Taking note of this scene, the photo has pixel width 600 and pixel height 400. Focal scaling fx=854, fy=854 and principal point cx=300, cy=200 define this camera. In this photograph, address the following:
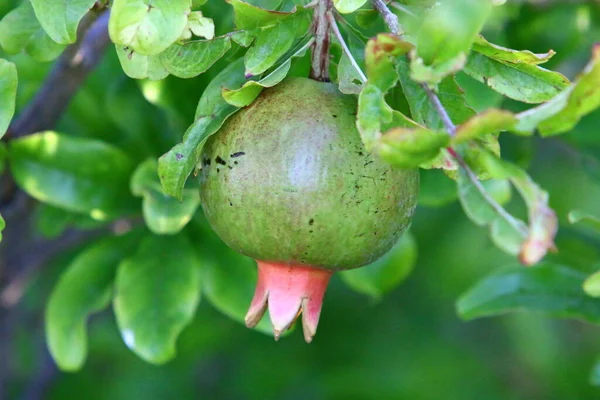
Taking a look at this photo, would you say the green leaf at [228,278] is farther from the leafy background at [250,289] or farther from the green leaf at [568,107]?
the green leaf at [568,107]

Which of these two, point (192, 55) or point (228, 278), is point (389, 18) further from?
point (228, 278)

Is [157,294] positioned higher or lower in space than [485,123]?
lower

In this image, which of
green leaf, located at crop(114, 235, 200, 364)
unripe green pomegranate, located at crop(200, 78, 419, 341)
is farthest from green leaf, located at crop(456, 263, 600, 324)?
unripe green pomegranate, located at crop(200, 78, 419, 341)

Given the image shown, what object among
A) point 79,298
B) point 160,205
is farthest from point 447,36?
point 79,298

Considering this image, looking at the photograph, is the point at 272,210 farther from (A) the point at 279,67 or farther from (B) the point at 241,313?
(B) the point at 241,313

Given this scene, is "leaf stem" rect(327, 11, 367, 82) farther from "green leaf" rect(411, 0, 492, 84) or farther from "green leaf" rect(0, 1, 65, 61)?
"green leaf" rect(0, 1, 65, 61)

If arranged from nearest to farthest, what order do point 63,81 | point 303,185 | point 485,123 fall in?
point 485,123 → point 303,185 → point 63,81

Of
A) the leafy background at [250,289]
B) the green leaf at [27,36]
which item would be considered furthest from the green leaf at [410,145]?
the green leaf at [27,36]
